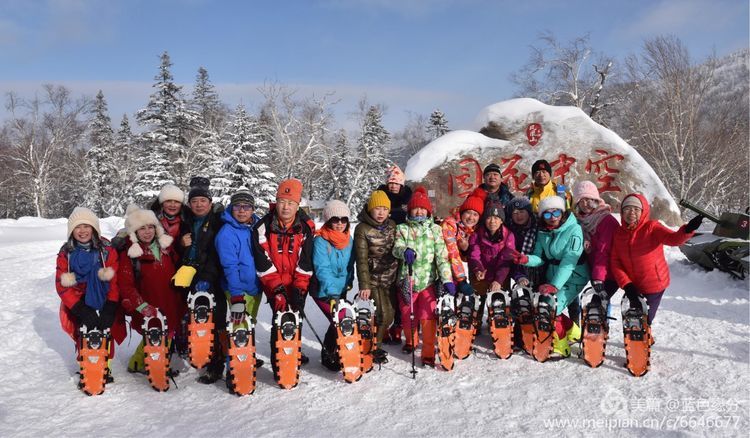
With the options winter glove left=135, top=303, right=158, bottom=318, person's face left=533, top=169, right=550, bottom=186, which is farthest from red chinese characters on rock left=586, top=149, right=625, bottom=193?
winter glove left=135, top=303, right=158, bottom=318

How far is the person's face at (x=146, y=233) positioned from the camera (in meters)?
4.04

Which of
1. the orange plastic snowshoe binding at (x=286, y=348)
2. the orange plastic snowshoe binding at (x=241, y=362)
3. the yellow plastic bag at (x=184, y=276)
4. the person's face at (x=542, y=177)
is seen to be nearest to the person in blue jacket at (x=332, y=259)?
the orange plastic snowshoe binding at (x=286, y=348)

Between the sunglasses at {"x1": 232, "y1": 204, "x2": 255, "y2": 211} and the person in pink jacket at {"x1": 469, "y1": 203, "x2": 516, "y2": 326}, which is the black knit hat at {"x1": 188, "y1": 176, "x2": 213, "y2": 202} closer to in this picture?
the sunglasses at {"x1": 232, "y1": 204, "x2": 255, "y2": 211}

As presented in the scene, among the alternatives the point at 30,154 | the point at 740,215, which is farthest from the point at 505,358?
the point at 30,154

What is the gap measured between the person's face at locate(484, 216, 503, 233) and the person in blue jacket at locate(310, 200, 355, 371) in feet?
4.56

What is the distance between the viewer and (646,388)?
141 inches

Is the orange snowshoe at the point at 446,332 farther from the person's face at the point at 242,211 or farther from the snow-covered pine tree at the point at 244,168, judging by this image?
the snow-covered pine tree at the point at 244,168

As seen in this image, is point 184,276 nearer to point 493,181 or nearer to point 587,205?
point 493,181

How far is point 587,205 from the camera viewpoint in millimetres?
4746

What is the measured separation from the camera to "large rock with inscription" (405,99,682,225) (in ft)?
36.6

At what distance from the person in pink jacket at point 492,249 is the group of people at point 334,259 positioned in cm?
1

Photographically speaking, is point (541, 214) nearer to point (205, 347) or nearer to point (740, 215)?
point (205, 347)

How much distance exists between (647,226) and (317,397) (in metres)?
3.26

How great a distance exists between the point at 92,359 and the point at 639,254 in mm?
4861
